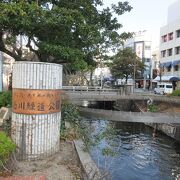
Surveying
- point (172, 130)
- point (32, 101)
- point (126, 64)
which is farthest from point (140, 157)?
point (126, 64)

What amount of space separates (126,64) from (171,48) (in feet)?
33.6

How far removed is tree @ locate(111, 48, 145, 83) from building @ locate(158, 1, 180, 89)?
532 cm

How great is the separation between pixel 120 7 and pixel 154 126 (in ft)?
48.9

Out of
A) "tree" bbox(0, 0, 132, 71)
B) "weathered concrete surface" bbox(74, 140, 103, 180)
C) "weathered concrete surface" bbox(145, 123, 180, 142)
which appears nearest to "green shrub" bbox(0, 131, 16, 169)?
"weathered concrete surface" bbox(74, 140, 103, 180)

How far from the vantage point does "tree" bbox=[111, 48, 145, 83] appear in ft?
212

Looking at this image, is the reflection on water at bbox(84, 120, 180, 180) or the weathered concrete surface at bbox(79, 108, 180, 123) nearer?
the reflection on water at bbox(84, 120, 180, 180)

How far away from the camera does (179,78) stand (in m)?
54.8

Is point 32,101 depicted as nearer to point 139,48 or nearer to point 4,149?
point 4,149

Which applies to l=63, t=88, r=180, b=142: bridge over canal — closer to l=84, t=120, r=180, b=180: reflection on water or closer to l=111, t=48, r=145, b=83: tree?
l=84, t=120, r=180, b=180: reflection on water

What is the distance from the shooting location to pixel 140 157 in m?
18.0

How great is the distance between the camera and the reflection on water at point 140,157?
14.1 metres

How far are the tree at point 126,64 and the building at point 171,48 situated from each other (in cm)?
532

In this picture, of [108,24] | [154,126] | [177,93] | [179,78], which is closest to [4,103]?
[108,24]

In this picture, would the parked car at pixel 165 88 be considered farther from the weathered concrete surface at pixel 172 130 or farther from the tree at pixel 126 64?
the weathered concrete surface at pixel 172 130
